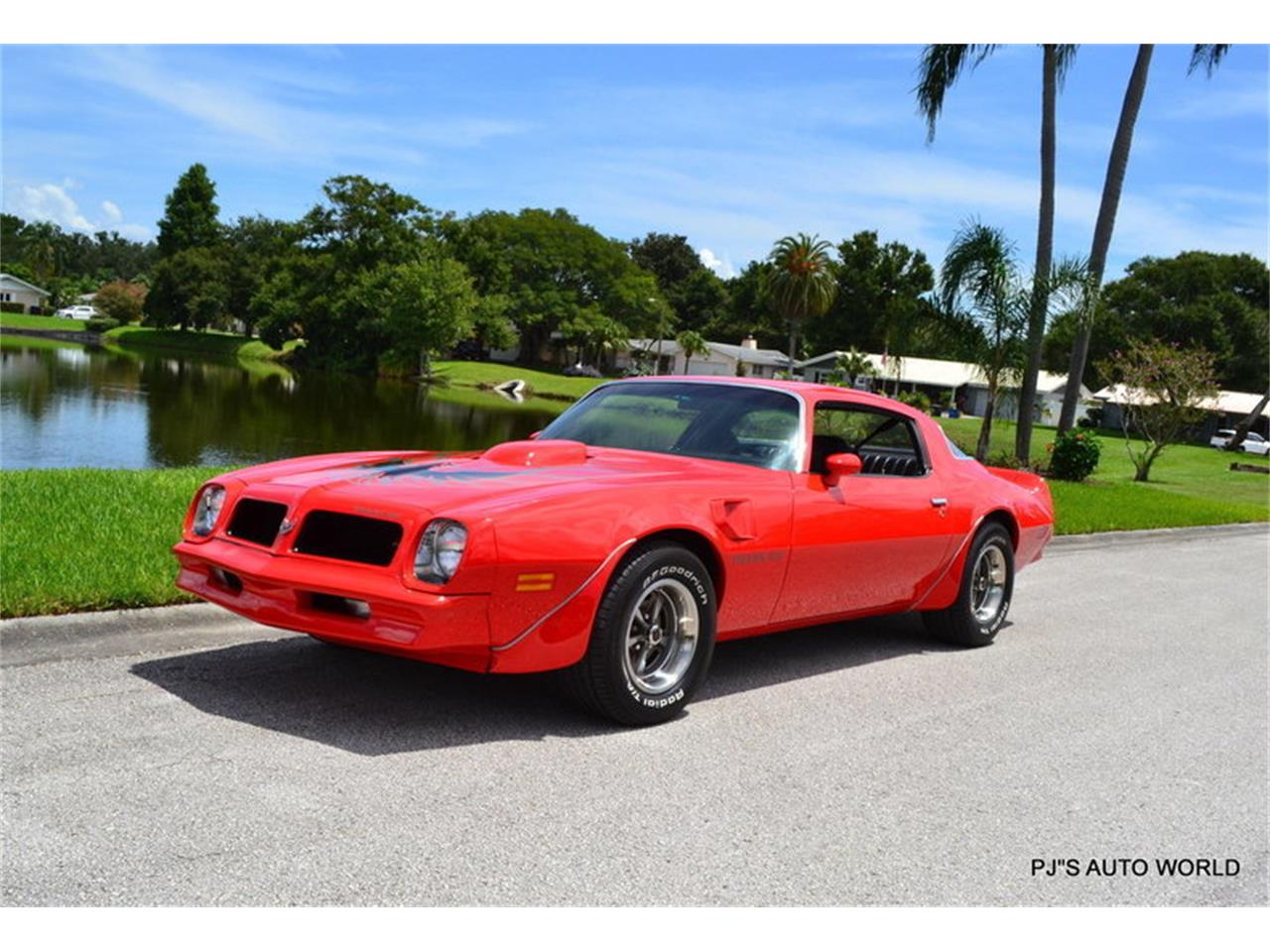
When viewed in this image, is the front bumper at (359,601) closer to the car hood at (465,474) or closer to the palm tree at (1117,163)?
the car hood at (465,474)

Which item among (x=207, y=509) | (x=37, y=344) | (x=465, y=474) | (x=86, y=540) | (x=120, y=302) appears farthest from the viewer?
(x=120, y=302)

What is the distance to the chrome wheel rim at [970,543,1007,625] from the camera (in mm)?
7488

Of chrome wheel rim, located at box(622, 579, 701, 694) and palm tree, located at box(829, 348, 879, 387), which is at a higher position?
palm tree, located at box(829, 348, 879, 387)

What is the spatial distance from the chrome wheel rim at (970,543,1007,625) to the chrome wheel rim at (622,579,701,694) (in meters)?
2.85

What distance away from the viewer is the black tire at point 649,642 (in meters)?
4.85

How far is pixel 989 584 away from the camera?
7.60m

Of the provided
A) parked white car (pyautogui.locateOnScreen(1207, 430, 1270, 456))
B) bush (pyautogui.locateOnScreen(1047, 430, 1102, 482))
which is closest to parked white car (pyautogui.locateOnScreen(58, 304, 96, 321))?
parked white car (pyautogui.locateOnScreen(1207, 430, 1270, 456))

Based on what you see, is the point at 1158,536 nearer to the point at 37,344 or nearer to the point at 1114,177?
the point at 1114,177

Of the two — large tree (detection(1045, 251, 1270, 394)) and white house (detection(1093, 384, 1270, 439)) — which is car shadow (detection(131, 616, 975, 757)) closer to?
white house (detection(1093, 384, 1270, 439))

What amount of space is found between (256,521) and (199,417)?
29.0m

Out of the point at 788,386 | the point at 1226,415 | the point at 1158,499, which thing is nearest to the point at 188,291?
the point at 1226,415

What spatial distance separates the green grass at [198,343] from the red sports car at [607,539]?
88759 millimetres

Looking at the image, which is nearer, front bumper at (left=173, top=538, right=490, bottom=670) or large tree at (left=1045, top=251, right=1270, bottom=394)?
front bumper at (left=173, top=538, right=490, bottom=670)

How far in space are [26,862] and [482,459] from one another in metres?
2.84
